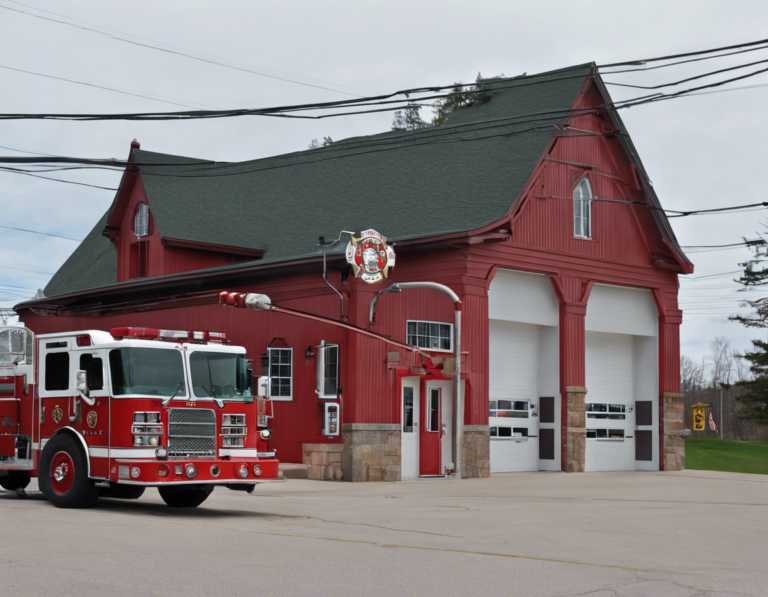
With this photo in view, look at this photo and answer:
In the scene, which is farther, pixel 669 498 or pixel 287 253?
pixel 287 253

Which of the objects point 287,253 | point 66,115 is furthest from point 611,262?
point 66,115

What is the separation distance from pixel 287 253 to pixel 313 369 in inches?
210

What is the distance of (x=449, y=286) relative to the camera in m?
24.8

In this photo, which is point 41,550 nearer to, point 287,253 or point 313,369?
point 313,369

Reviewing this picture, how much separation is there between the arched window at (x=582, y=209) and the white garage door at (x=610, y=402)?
2.85 m

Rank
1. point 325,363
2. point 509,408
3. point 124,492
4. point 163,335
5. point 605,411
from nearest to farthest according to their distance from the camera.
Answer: point 163,335
point 124,492
point 325,363
point 509,408
point 605,411

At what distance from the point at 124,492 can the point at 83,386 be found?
2892 mm

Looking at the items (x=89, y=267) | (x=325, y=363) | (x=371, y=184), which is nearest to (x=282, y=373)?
(x=325, y=363)

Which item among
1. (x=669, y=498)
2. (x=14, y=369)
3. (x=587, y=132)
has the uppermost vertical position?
(x=587, y=132)

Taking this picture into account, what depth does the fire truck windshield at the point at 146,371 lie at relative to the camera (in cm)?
1466

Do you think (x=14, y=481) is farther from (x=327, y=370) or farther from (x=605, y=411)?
(x=605, y=411)

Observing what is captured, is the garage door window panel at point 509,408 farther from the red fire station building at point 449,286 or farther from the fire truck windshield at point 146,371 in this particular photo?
the fire truck windshield at point 146,371

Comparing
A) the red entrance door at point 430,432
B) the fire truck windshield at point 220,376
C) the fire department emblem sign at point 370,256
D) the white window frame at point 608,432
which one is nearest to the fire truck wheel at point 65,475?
the fire truck windshield at point 220,376

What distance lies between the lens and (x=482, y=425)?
81.9 ft
